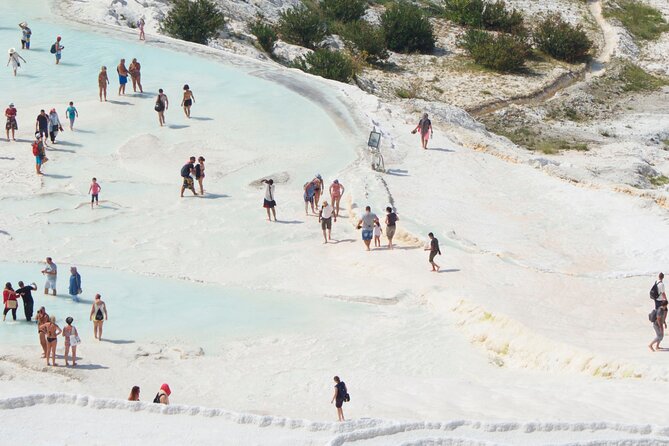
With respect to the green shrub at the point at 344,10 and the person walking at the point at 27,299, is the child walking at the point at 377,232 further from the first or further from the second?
the green shrub at the point at 344,10

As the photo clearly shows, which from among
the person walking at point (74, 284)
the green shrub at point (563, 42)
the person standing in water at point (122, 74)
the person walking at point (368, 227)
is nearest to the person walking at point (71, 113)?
the person standing in water at point (122, 74)

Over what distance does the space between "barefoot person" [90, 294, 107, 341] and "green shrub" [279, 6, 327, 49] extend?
31.6m

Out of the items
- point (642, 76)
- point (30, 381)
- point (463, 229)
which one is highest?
point (642, 76)

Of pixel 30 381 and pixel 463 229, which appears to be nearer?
pixel 30 381

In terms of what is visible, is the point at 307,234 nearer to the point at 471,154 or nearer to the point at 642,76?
the point at 471,154

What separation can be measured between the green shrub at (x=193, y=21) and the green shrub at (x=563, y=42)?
15649mm

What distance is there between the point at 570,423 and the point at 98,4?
104 ft

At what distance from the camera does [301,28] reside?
50.9 m

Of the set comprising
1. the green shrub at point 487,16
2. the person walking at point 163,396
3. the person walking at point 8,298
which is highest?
the green shrub at point 487,16

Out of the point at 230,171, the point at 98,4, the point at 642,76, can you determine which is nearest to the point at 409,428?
the point at 230,171

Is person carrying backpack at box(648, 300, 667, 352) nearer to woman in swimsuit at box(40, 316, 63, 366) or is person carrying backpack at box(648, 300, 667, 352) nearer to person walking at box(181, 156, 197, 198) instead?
woman in swimsuit at box(40, 316, 63, 366)

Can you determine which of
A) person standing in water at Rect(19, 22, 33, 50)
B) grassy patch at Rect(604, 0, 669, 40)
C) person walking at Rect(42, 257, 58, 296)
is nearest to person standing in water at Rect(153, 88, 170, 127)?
person standing in water at Rect(19, 22, 33, 50)

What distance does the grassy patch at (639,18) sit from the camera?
58.5 meters

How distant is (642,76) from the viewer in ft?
172
